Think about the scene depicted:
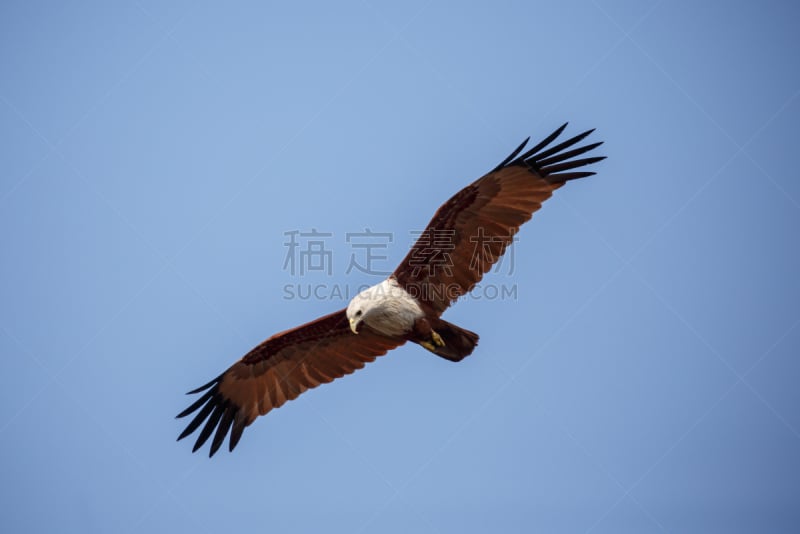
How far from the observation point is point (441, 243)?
9766 mm

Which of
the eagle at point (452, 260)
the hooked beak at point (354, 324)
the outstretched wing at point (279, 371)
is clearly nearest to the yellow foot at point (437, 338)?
the eagle at point (452, 260)

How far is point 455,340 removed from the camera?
9.88m

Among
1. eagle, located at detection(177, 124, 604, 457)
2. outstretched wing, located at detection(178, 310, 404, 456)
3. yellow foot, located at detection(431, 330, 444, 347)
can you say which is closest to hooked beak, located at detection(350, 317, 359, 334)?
eagle, located at detection(177, 124, 604, 457)

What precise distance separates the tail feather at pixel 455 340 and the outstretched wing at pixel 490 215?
0.65 metres

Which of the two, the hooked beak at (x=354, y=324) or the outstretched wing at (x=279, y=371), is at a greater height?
the hooked beak at (x=354, y=324)

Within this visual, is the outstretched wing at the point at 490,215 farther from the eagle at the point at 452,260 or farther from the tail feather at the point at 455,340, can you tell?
the tail feather at the point at 455,340

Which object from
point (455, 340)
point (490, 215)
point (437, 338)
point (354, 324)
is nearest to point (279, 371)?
point (354, 324)

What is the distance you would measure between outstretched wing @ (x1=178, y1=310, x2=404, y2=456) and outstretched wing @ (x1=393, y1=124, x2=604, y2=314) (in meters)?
1.35

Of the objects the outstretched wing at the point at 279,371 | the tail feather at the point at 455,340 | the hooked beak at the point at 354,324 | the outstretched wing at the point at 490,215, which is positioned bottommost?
the outstretched wing at the point at 279,371

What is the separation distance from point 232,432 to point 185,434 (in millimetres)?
664

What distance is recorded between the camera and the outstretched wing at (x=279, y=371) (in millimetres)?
10727

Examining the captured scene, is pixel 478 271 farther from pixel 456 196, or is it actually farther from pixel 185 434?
pixel 185 434

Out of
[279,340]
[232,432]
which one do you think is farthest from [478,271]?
[232,432]

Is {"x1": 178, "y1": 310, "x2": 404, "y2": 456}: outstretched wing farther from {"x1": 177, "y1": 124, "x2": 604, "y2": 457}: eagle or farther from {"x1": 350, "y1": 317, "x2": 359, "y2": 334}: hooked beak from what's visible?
{"x1": 350, "y1": 317, "x2": 359, "y2": 334}: hooked beak
